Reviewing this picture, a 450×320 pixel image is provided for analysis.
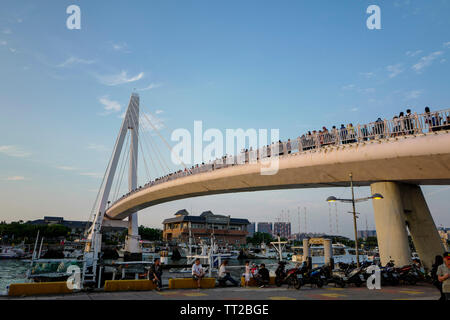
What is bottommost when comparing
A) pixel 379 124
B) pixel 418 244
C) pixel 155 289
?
pixel 155 289

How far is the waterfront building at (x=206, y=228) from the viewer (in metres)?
100.0

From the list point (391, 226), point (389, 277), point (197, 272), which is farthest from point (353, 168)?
point (197, 272)

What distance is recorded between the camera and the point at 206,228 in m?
102

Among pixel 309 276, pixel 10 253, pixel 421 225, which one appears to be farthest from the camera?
pixel 10 253

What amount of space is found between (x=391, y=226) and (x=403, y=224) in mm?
686

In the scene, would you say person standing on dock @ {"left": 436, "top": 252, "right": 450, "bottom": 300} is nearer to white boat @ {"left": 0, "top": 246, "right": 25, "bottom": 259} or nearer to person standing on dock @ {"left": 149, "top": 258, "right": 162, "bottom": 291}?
person standing on dock @ {"left": 149, "top": 258, "right": 162, "bottom": 291}

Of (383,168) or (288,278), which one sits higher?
(383,168)

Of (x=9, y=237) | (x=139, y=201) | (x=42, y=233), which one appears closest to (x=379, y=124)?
(x=139, y=201)

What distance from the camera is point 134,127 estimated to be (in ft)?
157

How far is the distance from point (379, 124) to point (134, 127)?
38287mm

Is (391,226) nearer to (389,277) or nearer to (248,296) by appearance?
(389,277)

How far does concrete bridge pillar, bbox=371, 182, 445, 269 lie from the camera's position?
17.3 meters
